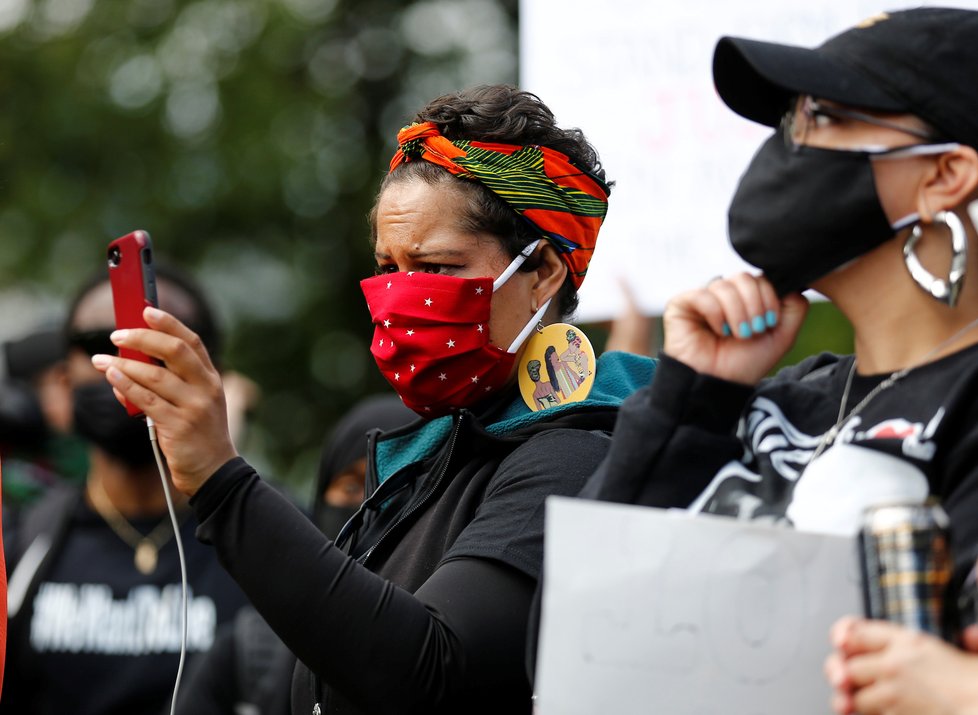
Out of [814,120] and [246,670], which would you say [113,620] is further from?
[814,120]

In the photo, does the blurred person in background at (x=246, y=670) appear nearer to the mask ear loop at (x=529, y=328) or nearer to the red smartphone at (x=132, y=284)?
the mask ear loop at (x=529, y=328)

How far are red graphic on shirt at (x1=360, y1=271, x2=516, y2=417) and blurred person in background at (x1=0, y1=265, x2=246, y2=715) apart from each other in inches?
84.1

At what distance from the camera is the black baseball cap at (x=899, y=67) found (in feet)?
6.42

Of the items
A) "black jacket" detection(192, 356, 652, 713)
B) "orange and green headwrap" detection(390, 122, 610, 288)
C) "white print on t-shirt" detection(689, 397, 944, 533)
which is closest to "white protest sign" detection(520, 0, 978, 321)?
"orange and green headwrap" detection(390, 122, 610, 288)

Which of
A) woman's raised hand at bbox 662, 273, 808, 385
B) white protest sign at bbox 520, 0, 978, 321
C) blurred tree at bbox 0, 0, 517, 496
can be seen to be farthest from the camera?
blurred tree at bbox 0, 0, 517, 496

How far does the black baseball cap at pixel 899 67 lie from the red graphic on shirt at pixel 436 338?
807 mm

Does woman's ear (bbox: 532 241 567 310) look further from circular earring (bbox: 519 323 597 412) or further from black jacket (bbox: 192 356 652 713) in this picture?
black jacket (bbox: 192 356 652 713)

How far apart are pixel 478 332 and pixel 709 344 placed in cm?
70

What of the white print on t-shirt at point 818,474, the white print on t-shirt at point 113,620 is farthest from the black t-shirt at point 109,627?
the white print on t-shirt at point 818,474

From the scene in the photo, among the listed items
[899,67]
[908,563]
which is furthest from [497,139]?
[908,563]

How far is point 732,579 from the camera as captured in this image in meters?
1.79

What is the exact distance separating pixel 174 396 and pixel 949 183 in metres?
1.25

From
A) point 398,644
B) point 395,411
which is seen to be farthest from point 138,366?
point 395,411

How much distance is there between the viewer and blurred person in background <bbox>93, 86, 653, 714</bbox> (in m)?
2.30
